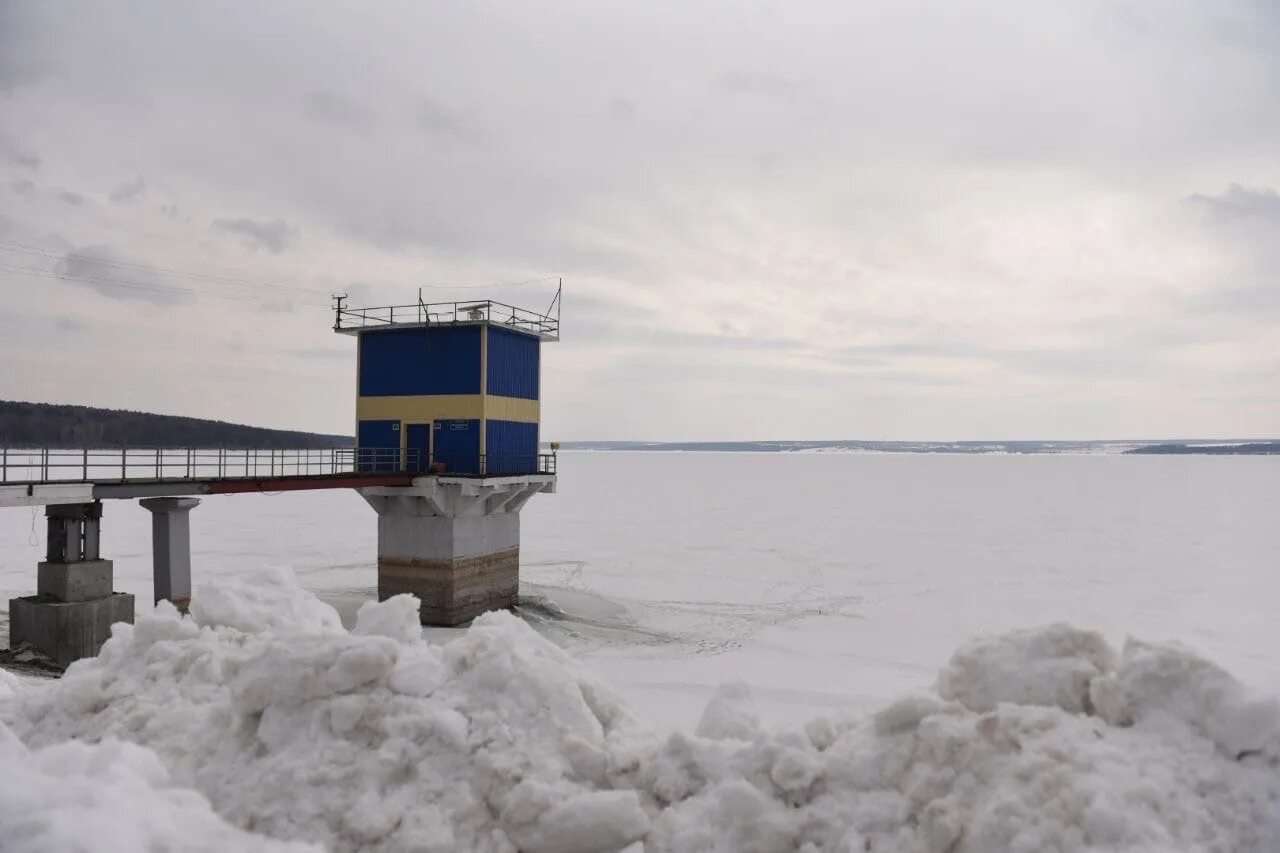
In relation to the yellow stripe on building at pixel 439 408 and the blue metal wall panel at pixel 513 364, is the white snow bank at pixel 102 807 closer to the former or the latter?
the yellow stripe on building at pixel 439 408

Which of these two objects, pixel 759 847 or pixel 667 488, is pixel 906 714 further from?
pixel 667 488

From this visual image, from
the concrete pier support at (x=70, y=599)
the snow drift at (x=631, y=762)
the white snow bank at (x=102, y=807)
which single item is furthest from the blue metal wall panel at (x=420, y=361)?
the white snow bank at (x=102, y=807)

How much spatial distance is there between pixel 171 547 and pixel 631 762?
17880 millimetres

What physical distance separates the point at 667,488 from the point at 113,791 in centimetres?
11068

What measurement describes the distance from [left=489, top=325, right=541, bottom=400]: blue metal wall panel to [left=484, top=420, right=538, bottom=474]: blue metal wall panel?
38.3 inches

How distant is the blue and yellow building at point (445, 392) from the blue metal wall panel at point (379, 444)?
3 cm

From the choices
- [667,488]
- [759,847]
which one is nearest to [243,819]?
[759,847]

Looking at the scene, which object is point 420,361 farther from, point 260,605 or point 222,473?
point 260,605

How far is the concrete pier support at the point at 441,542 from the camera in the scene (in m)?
26.1

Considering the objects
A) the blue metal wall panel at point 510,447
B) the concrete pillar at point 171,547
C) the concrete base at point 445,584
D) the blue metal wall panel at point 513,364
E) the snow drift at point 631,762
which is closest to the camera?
the snow drift at point 631,762

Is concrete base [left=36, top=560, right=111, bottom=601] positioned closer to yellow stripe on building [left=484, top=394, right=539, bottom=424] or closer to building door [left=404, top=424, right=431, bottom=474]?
building door [left=404, top=424, right=431, bottom=474]

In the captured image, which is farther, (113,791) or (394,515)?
(394,515)

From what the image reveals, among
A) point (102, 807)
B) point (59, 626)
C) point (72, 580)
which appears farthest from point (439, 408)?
point (102, 807)

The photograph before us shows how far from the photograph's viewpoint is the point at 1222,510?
7550 centimetres
